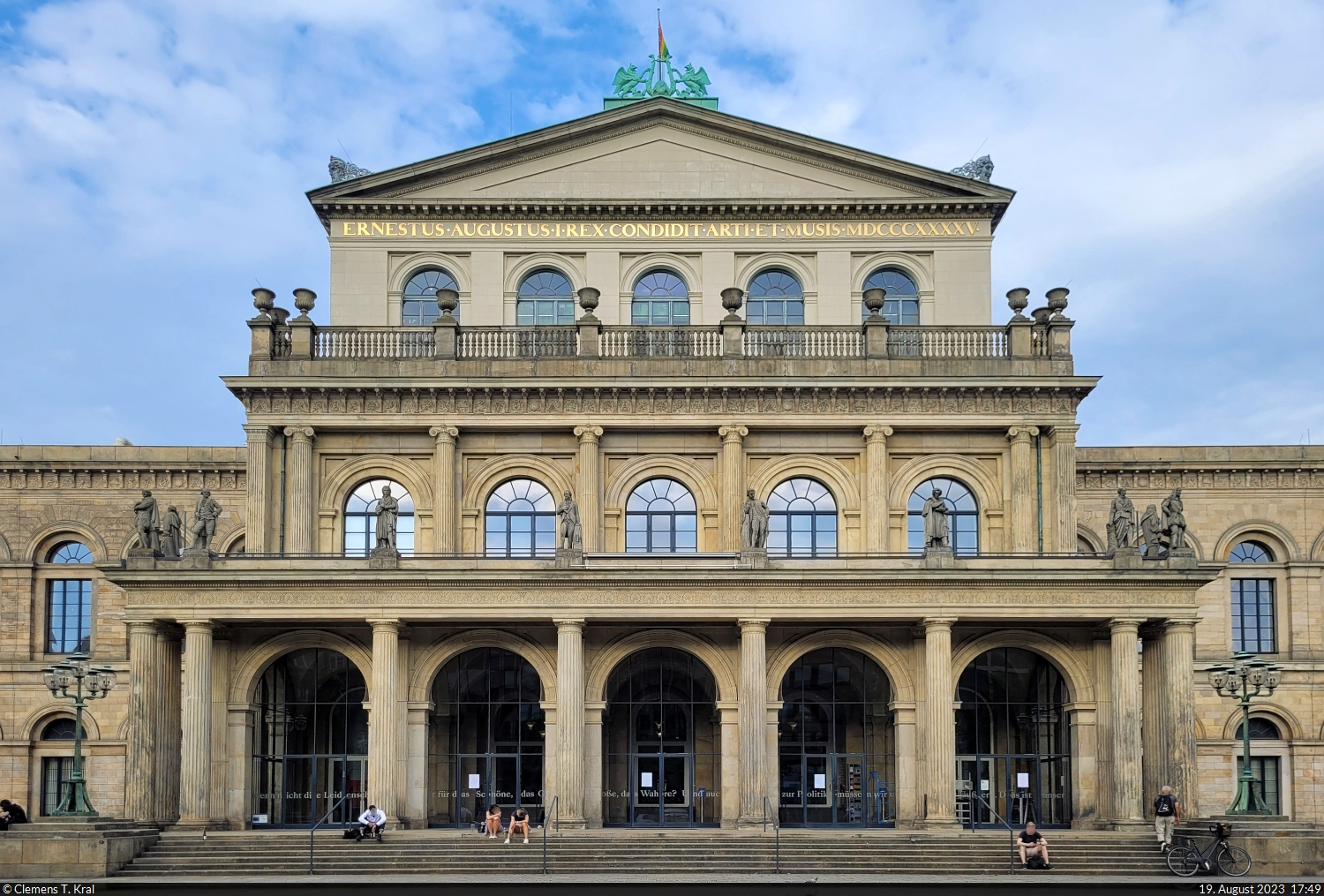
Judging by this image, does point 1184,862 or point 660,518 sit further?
point 660,518

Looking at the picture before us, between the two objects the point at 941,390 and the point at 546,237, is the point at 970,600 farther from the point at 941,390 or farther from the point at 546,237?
the point at 546,237

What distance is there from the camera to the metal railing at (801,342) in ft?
150

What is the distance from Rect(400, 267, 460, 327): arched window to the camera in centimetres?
4912

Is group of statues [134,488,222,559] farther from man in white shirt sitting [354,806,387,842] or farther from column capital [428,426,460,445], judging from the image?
man in white shirt sitting [354,806,387,842]

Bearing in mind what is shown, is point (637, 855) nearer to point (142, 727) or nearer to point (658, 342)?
point (142, 727)

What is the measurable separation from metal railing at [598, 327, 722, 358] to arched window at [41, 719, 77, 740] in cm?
2312

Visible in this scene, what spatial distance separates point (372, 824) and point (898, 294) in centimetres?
2430

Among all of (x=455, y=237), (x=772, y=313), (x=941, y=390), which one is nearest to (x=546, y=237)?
(x=455, y=237)

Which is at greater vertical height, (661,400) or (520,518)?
(661,400)

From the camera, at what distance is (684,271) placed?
49.3 metres

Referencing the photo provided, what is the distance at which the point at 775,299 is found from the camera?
49.5 metres

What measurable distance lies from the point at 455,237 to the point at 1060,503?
68.7 ft

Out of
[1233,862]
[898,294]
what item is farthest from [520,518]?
[1233,862]

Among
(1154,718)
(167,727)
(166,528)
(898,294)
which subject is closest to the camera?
(167,727)
